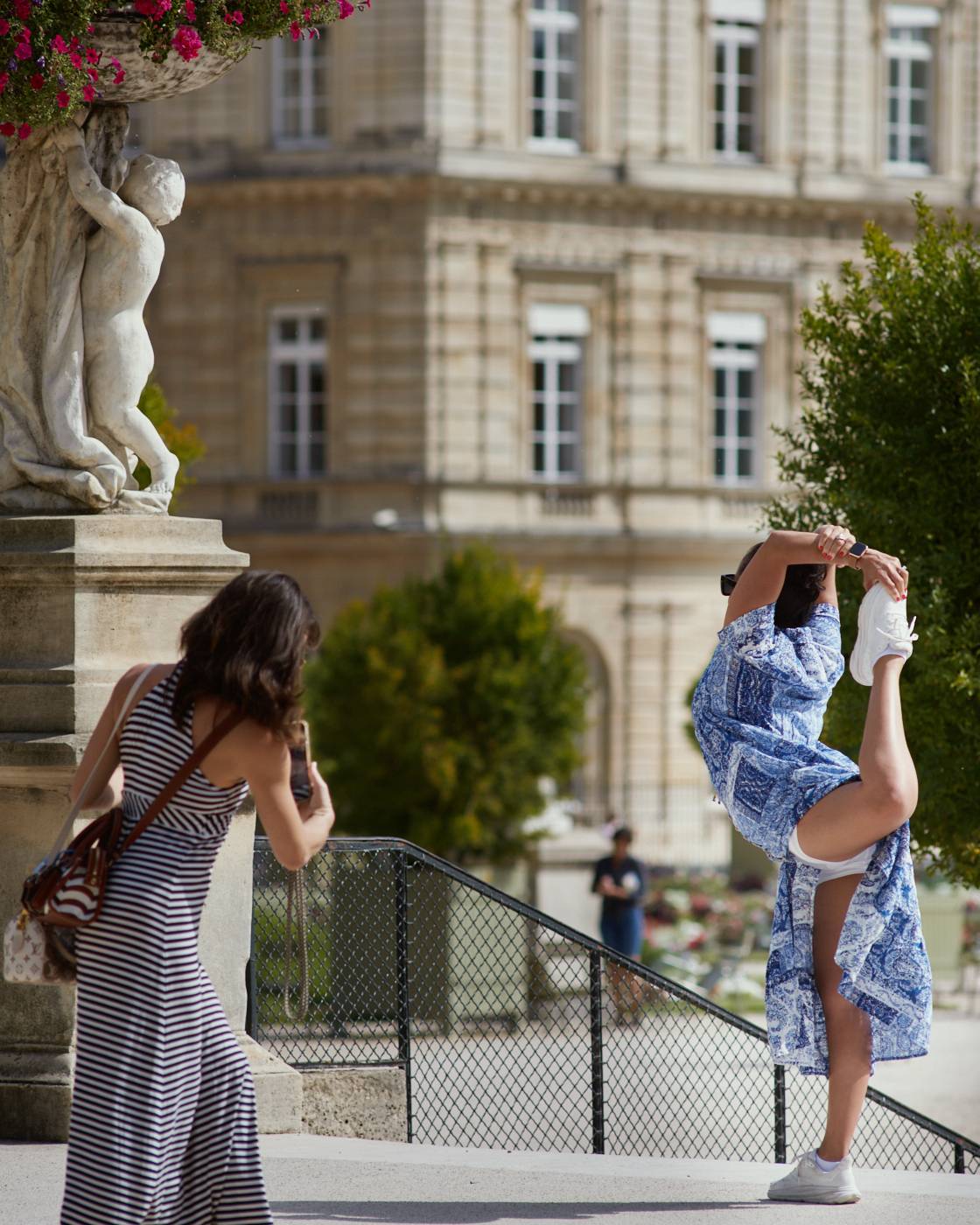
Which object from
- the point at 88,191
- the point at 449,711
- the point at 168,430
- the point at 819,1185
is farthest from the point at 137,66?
the point at 449,711

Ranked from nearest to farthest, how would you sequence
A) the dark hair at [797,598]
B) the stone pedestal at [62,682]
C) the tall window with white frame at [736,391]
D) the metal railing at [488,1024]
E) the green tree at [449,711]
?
the dark hair at [797,598], the stone pedestal at [62,682], the metal railing at [488,1024], the green tree at [449,711], the tall window with white frame at [736,391]

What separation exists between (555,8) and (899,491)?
2471 cm

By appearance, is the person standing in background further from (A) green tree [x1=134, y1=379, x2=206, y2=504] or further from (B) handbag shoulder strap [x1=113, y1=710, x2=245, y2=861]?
(B) handbag shoulder strap [x1=113, y1=710, x2=245, y2=861]

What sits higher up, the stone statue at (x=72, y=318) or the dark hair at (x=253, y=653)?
the stone statue at (x=72, y=318)

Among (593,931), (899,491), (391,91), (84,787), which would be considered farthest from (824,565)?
(391,91)

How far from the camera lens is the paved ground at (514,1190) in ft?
19.9

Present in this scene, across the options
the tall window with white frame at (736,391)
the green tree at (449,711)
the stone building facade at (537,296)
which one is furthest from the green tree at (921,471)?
the tall window with white frame at (736,391)

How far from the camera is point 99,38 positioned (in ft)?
23.0

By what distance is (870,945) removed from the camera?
6016 mm

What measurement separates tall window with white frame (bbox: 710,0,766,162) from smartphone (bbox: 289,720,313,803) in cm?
3162

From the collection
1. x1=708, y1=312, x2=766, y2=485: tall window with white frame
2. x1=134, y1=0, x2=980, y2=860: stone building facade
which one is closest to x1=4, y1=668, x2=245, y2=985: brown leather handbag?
x1=134, y1=0, x2=980, y2=860: stone building facade

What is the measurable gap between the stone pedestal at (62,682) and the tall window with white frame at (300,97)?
2827 cm

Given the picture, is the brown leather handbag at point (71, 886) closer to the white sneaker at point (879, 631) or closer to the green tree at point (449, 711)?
the white sneaker at point (879, 631)

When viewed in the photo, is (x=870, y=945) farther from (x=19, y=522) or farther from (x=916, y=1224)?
(x=19, y=522)
